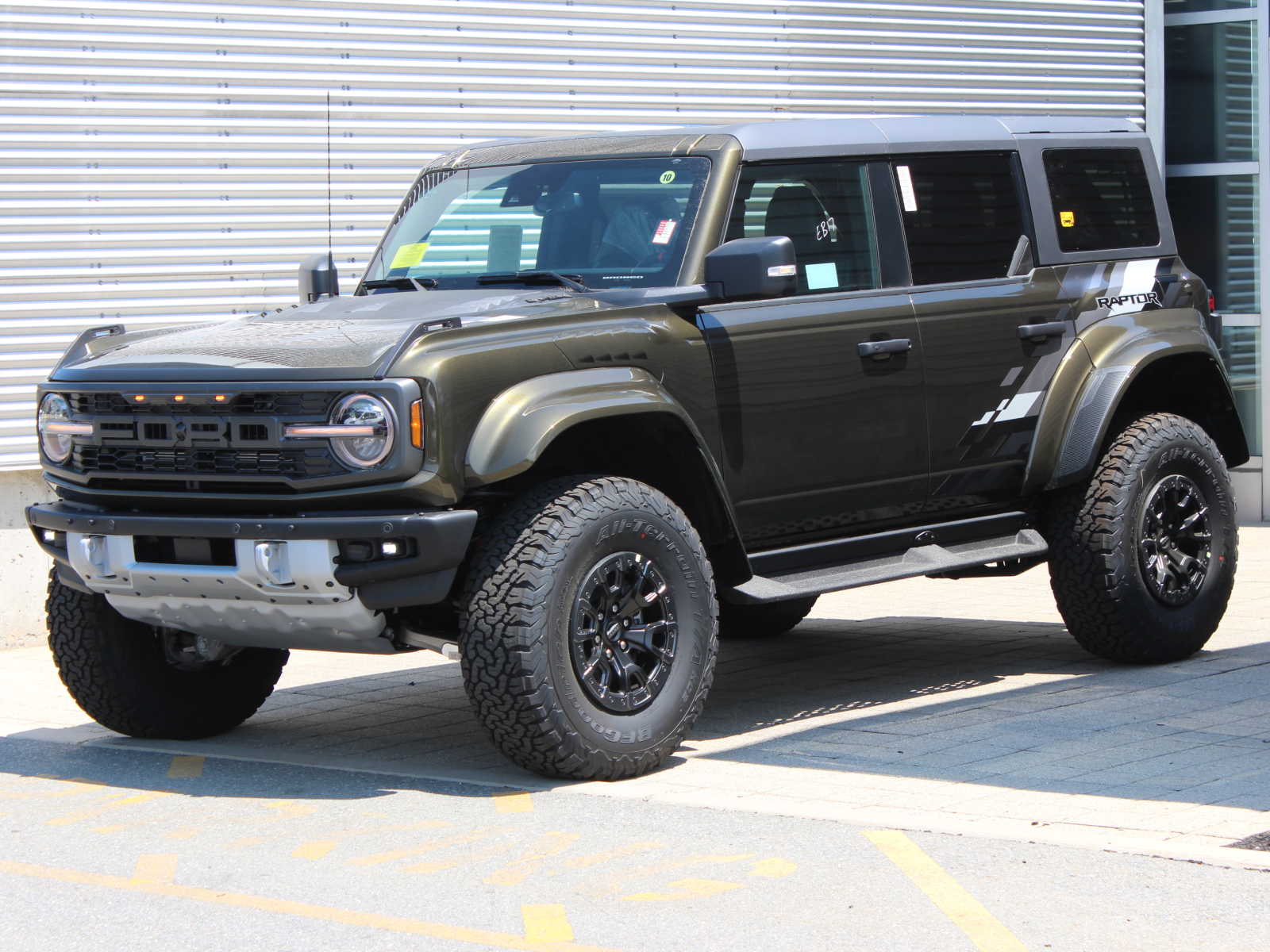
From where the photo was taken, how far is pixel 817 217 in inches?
293

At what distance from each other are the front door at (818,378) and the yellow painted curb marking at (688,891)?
6.83 feet

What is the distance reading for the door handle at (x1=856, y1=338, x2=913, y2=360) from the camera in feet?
24.1

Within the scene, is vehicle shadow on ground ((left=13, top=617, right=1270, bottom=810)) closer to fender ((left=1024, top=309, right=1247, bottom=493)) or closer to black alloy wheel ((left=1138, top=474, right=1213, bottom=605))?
black alloy wheel ((left=1138, top=474, right=1213, bottom=605))

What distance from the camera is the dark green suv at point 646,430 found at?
243 inches

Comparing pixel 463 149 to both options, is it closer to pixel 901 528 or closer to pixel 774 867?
pixel 901 528

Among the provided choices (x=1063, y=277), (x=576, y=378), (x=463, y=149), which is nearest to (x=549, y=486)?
(x=576, y=378)

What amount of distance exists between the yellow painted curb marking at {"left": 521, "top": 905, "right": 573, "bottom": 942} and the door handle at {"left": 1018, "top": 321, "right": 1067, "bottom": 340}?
12.1ft

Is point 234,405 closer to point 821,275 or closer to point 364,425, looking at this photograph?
point 364,425

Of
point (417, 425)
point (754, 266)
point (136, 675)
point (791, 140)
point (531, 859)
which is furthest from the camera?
point (791, 140)

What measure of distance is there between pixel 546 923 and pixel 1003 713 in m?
3.03

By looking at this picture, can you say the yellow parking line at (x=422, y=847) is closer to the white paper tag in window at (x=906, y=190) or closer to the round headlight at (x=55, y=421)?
the round headlight at (x=55, y=421)

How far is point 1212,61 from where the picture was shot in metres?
15.3

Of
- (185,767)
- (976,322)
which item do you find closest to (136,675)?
(185,767)

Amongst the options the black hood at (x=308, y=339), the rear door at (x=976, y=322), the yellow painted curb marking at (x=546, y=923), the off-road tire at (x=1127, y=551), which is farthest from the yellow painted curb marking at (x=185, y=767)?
the off-road tire at (x=1127, y=551)
